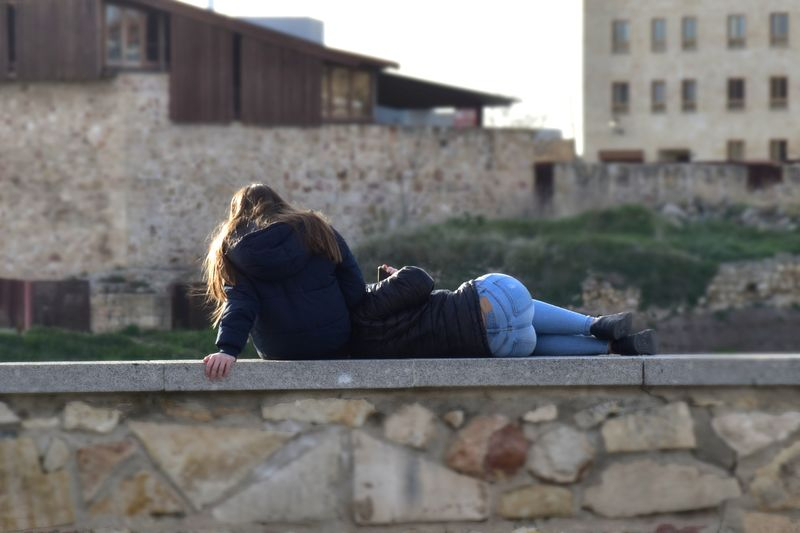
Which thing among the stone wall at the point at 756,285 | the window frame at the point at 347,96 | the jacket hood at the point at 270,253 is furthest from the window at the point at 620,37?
the jacket hood at the point at 270,253

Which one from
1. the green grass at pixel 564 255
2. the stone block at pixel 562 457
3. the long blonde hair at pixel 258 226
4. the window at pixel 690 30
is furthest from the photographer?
the window at pixel 690 30

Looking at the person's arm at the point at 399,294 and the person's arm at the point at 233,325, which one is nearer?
the person's arm at the point at 233,325

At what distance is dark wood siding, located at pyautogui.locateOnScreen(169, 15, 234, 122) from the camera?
116 feet

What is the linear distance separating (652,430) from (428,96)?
3711cm

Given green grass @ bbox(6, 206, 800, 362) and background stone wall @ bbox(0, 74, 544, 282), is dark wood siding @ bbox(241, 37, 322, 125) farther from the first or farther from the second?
green grass @ bbox(6, 206, 800, 362)

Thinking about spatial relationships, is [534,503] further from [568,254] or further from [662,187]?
[662,187]

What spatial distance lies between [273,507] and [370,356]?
78cm

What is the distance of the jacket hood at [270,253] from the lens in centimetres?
589

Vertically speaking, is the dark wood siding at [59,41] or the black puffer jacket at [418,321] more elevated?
the dark wood siding at [59,41]

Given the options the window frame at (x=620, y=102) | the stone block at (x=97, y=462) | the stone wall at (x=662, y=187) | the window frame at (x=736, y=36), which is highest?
the window frame at (x=736, y=36)

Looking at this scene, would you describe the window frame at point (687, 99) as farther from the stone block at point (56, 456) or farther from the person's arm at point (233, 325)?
the stone block at point (56, 456)

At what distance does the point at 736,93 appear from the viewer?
55.8m

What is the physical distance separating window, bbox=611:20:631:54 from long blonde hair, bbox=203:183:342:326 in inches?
2039

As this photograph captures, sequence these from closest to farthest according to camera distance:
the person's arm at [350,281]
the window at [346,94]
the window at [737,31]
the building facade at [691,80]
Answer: the person's arm at [350,281]
the window at [346,94]
the building facade at [691,80]
the window at [737,31]
